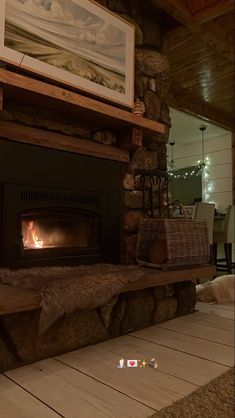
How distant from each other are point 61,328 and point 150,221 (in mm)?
909

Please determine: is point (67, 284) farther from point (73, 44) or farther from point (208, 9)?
point (208, 9)

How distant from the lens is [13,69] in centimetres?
169

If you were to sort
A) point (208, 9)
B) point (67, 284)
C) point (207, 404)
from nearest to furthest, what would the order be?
1. point (207, 404)
2. point (67, 284)
3. point (208, 9)

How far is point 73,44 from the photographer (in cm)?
192

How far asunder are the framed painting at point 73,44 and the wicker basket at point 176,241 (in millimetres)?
839

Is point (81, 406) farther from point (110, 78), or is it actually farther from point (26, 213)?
point (110, 78)

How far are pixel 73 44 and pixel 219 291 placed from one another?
6.96 ft

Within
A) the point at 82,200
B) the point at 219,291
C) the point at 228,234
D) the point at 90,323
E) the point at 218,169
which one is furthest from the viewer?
the point at 218,169

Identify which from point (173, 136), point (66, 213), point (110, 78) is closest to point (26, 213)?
point (66, 213)

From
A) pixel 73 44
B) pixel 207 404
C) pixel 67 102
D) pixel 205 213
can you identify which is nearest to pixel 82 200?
pixel 67 102

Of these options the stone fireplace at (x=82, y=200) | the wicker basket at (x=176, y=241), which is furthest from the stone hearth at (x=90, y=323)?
the wicker basket at (x=176, y=241)

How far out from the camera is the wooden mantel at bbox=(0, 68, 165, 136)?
157cm

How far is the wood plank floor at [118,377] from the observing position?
3.64 ft

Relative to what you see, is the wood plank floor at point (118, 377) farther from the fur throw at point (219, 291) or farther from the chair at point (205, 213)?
the chair at point (205, 213)
